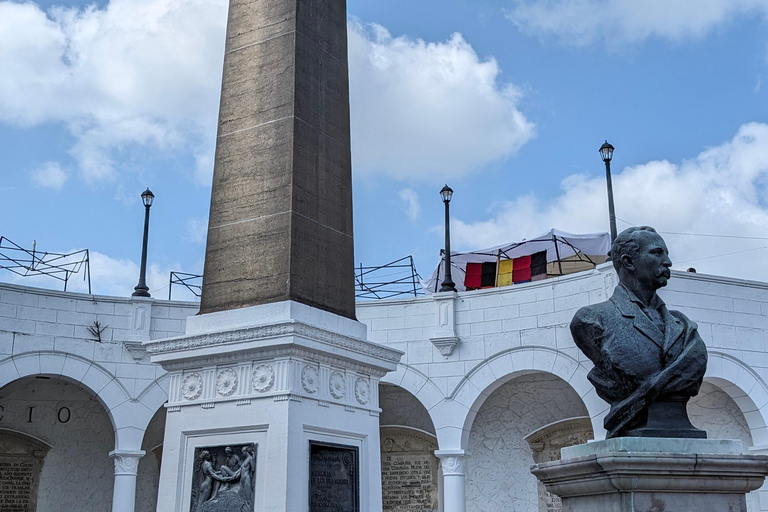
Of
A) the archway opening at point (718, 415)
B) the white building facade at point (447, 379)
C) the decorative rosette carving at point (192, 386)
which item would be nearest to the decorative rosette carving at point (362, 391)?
the decorative rosette carving at point (192, 386)

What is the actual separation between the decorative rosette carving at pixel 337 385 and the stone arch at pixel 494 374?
8.69 meters

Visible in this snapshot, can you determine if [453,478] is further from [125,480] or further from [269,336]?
[269,336]

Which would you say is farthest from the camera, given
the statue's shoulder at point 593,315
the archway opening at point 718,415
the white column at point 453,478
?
the white column at point 453,478

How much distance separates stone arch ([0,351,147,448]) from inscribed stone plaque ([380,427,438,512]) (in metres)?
5.39

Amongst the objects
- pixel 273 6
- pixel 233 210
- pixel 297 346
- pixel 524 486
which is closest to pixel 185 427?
pixel 297 346

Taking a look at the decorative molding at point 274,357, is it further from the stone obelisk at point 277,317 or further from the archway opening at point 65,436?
the archway opening at point 65,436

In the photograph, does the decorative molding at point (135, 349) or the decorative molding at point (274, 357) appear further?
the decorative molding at point (135, 349)

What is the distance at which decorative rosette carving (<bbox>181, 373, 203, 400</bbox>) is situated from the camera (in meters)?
7.45

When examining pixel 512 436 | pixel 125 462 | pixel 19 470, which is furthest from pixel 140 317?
pixel 512 436

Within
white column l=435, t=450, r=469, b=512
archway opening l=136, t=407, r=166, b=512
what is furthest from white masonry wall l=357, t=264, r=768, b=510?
archway opening l=136, t=407, r=166, b=512

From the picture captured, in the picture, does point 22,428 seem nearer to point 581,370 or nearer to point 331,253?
point 581,370

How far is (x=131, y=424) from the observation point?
53.9ft

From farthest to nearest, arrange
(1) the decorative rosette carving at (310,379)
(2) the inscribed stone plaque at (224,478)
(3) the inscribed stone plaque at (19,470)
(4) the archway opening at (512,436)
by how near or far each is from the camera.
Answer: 1. (3) the inscribed stone plaque at (19,470)
2. (4) the archway opening at (512,436)
3. (1) the decorative rosette carving at (310,379)
4. (2) the inscribed stone plaque at (224,478)

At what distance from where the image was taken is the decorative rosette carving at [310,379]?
7.17 metres
